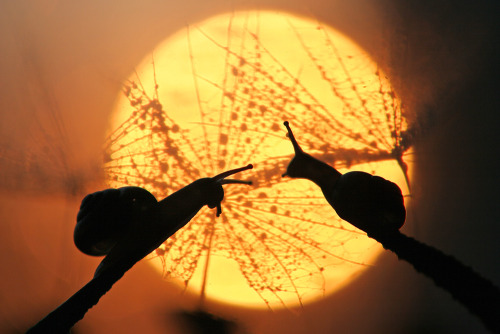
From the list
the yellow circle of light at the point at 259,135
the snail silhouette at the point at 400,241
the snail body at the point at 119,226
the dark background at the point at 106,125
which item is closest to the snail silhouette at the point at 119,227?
the snail body at the point at 119,226

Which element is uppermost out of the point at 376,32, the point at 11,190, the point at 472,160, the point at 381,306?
the point at 376,32

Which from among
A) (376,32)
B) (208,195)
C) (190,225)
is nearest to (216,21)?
→ (376,32)

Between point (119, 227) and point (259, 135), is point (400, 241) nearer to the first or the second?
point (119, 227)

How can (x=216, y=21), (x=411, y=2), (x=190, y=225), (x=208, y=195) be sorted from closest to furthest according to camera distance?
(x=208, y=195) < (x=411, y=2) < (x=216, y=21) < (x=190, y=225)

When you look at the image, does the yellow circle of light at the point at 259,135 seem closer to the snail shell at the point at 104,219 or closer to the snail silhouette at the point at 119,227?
the snail silhouette at the point at 119,227

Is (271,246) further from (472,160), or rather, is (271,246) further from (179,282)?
(472,160)

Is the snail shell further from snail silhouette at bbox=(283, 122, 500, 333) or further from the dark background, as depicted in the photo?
the dark background

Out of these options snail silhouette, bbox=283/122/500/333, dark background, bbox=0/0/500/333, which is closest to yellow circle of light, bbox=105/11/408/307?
dark background, bbox=0/0/500/333
